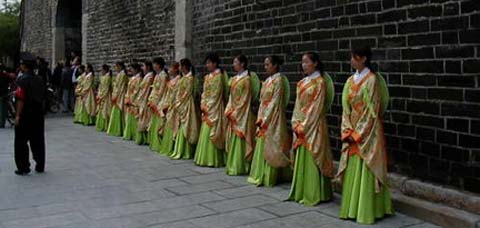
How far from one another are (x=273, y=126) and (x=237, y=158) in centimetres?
99

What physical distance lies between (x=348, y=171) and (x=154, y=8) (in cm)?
790

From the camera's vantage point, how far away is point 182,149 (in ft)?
27.3

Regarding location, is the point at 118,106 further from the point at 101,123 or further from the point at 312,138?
the point at 312,138

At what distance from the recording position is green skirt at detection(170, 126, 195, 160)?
8273mm

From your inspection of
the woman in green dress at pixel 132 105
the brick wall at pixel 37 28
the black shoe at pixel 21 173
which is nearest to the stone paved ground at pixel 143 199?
the black shoe at pixel 21 173

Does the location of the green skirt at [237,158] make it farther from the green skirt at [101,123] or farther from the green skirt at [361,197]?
the green skirt at [101,123]

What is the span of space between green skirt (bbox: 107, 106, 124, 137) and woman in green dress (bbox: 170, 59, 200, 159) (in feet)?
10.0

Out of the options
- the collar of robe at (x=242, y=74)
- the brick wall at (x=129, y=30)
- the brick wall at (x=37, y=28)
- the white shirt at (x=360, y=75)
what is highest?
the brick wall at (x=37, y=28)

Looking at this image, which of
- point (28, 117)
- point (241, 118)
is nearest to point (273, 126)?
point (241, 118)

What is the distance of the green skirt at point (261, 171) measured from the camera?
6.28 m

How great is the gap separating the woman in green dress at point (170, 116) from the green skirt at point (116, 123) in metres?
2.42

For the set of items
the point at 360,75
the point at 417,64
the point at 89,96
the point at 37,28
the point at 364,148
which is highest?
the point at 37,28

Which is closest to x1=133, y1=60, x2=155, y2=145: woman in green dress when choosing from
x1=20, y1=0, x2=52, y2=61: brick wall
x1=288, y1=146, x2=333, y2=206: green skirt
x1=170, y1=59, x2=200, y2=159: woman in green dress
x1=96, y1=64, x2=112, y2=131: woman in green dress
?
x1=170, y1=59, x2=200, y2=159: woman in green dress

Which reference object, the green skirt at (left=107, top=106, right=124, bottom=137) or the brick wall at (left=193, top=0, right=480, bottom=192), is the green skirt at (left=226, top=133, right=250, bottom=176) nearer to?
the brick wall at (left=193, top=0, right=480, bottom=192)
